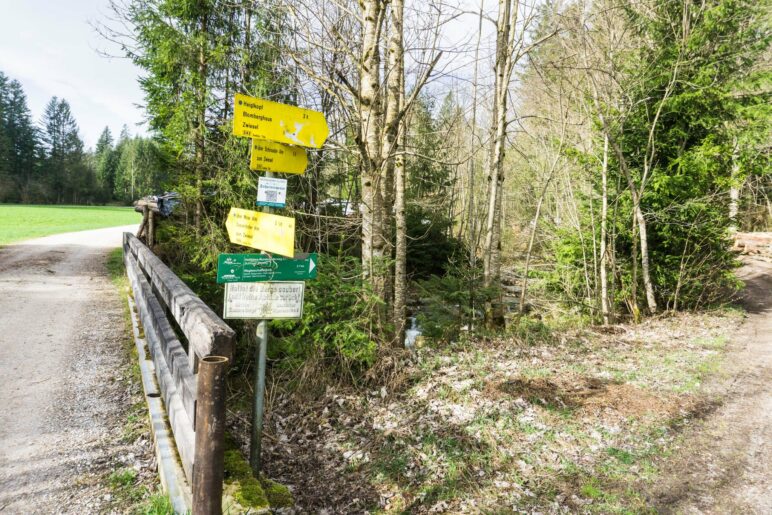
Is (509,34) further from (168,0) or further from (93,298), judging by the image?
(93,298)

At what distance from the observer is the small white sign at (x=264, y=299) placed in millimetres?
3670

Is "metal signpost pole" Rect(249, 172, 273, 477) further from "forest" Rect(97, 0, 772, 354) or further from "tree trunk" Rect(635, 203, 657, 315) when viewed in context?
"tree trunk" Rect(635, 203, 657, 315)

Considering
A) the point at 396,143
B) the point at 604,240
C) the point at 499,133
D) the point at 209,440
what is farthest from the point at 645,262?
the point at 209,440

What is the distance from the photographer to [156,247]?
13375 millimetres

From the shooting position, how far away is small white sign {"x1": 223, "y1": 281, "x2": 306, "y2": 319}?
367cm

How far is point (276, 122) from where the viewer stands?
3736 mm

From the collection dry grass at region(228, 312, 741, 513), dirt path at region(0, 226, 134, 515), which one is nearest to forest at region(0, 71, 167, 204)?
dirt path at region(0, 226, 134, 515)

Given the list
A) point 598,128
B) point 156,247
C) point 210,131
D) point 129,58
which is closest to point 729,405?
→ point 598,128

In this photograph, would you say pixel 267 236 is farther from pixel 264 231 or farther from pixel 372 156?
pixel 372 156

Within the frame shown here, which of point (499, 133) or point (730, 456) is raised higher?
point (499, 133)

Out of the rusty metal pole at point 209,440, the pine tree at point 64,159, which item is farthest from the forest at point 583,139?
the pine tree at point 64,159

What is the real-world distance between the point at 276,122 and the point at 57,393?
3757 mm

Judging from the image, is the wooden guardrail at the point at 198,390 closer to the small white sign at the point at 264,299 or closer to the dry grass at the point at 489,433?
the small white sign at the point at 264,299

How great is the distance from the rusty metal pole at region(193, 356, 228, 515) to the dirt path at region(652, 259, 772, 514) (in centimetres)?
367
